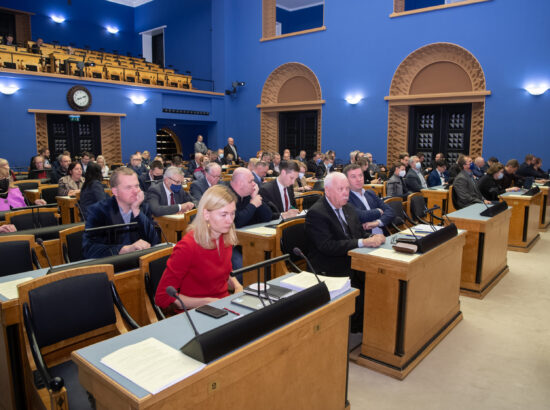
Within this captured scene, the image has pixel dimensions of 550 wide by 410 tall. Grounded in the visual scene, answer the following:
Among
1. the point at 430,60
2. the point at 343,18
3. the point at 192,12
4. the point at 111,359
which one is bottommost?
the point at 111,359

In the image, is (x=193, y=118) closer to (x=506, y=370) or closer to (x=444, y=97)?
(x=444, y=97)

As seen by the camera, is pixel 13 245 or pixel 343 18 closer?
pixel 13 245

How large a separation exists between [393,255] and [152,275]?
1.67 meters

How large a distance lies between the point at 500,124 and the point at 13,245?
10.9 metres

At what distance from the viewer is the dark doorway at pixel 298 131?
47.6 feet

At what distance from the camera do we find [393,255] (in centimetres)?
310

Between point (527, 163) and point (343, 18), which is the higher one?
point (343, 18)

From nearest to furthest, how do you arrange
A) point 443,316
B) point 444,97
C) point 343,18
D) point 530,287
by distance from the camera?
1. point 443,316
2. point 530,287
3. point 444,97
4. point 343,18

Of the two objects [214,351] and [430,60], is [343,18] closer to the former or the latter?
[430,60]

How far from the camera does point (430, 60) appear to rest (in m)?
11.6

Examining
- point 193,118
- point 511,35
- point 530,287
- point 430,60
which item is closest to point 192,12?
point 193,118

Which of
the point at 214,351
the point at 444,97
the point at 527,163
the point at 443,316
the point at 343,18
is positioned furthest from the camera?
the point at 343,18

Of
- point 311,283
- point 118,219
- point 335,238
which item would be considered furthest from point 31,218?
point 311,283

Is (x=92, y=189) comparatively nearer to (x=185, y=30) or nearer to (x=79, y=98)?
(x=79, y=98)
